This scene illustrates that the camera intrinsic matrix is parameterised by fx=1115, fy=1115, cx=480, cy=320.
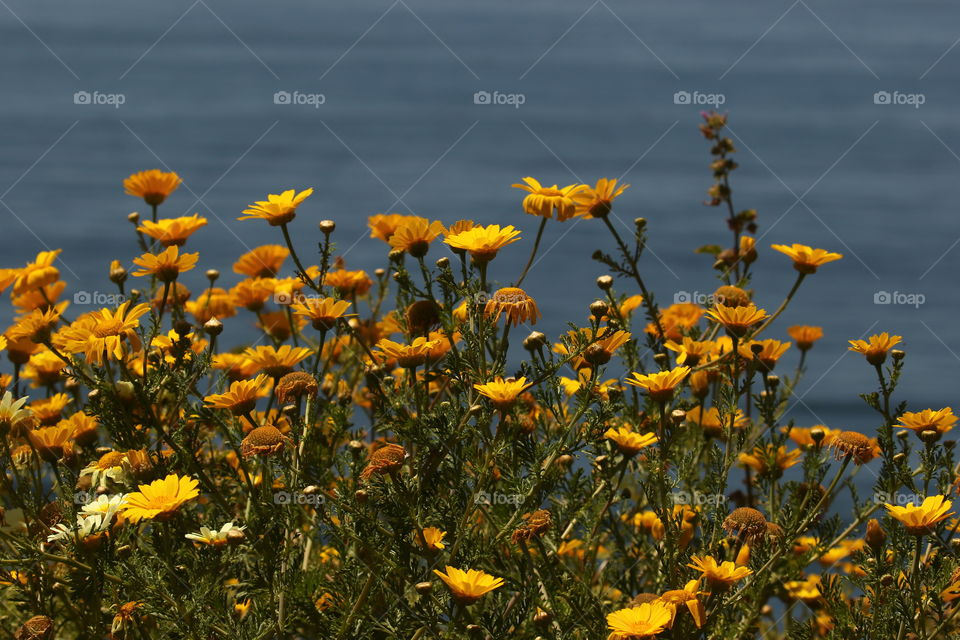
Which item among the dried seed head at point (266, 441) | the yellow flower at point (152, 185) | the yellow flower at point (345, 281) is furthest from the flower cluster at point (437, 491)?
the yellow flower at point (152, 185)

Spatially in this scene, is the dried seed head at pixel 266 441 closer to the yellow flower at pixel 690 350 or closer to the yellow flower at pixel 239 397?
the yellow flower at pixel 239 397

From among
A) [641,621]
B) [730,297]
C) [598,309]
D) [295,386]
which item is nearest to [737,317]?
[730,297]

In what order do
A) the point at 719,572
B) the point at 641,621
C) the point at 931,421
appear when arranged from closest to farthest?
the point at 641,621
the point at 719,572
the point at 931,421

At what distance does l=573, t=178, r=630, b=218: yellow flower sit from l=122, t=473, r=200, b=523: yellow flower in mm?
890

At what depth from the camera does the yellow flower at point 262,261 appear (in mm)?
2486

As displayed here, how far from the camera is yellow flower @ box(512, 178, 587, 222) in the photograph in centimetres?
190

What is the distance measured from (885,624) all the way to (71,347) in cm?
133

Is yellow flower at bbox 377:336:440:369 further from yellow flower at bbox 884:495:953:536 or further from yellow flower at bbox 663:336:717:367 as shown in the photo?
yellow flower at bbox 884:495:953:536

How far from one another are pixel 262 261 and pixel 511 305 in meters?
0.94

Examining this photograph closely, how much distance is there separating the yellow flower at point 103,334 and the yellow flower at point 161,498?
0.26 m

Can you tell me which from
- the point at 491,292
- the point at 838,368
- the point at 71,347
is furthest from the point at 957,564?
the point at 838,368

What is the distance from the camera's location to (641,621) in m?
1.42

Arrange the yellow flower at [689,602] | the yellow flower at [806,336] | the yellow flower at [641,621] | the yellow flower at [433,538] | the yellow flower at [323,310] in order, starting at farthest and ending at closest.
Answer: the yellow flower at [806,336] < the yellow flower at [323,310] < the yellow flower at [433,538] < the yellow flower at [689,602] < the yellow flower at [641,621]

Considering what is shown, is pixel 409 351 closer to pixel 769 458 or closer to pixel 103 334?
pixel 103 334
